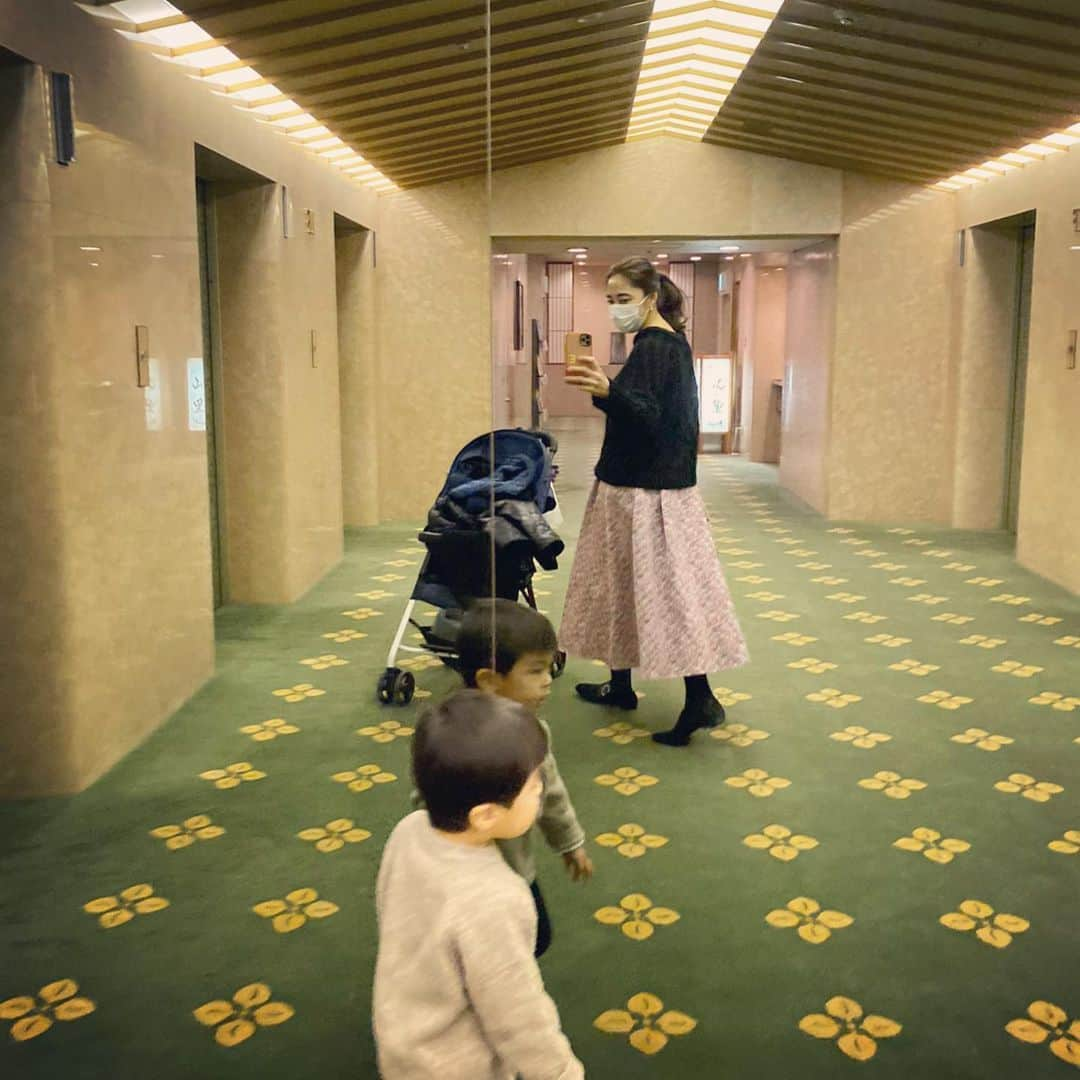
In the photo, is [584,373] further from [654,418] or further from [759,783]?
[759,783]

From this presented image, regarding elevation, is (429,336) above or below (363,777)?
above

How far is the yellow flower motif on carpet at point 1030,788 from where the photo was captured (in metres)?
3.36

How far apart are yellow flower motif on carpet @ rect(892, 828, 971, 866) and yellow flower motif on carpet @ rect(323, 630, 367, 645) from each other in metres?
2.76

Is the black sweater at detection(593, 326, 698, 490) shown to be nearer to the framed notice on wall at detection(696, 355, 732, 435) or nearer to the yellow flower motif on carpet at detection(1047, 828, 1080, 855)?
the yellow flower motif on carpet at detection(1047, 828, 1080, 855)

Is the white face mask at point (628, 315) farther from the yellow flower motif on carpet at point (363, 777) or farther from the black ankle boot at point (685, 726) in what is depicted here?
the yellow flower motif on carpet at point (363, 777)

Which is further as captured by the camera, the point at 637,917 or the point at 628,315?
the point at 628,315

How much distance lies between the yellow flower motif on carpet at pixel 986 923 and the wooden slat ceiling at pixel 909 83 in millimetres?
3458

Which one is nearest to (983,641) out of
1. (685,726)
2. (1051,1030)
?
(685,726)

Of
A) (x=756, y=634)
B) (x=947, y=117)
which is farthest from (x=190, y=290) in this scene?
(x=947, y=117)

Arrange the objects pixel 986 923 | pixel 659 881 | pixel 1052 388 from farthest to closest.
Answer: pixel 1052 388 → pixel 659 881 → pixel 986 923

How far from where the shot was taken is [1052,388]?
21.4ft

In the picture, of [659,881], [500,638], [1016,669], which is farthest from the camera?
[1016,669]

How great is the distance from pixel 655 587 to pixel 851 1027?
1661 millimetres

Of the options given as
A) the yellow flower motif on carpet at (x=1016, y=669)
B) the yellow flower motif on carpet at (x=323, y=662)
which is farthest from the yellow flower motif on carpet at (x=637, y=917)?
the yellow flower motif on carpet at (x=1016, y=669)
